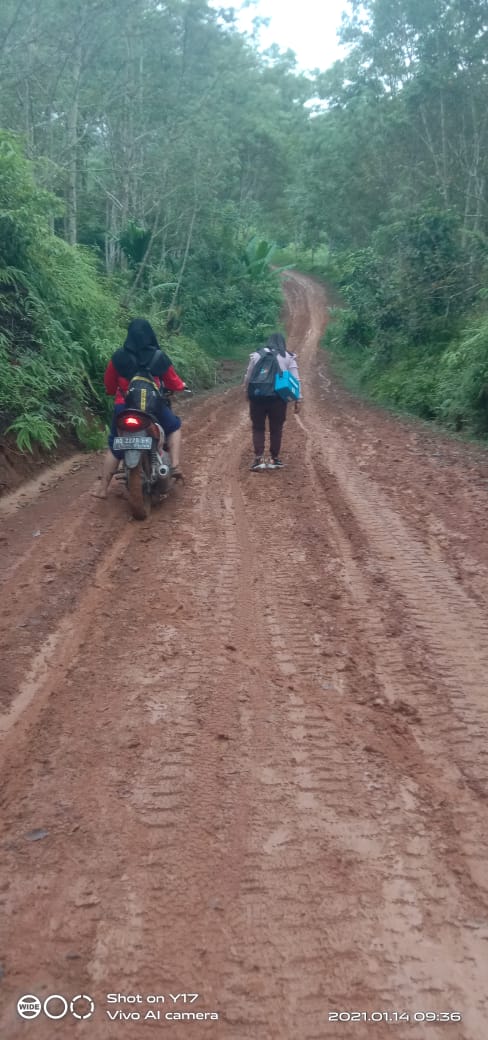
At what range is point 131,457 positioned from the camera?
6.77 meters

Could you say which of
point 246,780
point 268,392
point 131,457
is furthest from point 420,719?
point 268,392

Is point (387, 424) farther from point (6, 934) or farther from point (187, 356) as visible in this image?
point (6, 934)

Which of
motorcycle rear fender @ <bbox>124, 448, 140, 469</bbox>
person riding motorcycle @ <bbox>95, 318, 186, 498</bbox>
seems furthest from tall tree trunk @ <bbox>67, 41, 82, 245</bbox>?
motorcycle rear fender @ <bbox>124, 448, 140, 469</bbox>

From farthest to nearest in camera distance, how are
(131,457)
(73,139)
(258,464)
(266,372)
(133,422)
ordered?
(73,139) → (258,464) → (266,372) → (133,422) → (131,457)

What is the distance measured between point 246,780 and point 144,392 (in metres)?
4.74

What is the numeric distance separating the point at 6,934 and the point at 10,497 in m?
5.91

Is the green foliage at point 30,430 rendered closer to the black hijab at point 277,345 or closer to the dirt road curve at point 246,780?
the dirt road curve at point 246,780

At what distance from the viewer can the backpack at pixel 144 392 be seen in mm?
7047

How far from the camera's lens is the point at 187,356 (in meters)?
18.8

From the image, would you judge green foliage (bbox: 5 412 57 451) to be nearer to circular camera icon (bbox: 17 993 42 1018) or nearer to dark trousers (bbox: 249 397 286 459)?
dark trousers (bbox: 249 397 286 459)

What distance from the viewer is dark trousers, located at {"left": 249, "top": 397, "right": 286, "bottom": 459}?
8.95 meters

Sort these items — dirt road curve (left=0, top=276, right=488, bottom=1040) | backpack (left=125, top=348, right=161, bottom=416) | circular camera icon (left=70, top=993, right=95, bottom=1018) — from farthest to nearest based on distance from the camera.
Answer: backpack (left=125, top=348, right=161, bottom=416) < dirt road curve (left=0, top=276, right=488, bottom=1040) < circular camera icon (left=70, top=993, right=95, bottom=1018)

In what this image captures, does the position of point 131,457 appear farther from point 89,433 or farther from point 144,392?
point 89,433

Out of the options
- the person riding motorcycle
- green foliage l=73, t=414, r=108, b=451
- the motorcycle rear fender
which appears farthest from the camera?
green foliage l=73, t=414, r=108, b=451
